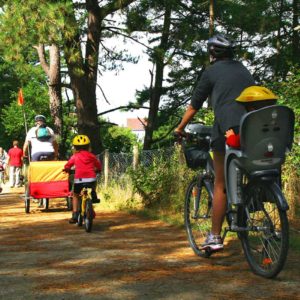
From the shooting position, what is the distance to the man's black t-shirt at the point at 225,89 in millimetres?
4637

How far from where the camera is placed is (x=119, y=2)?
15.8 meters

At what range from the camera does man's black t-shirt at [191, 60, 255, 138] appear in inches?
183

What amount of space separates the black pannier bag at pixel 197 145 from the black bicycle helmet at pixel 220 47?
0.70 m

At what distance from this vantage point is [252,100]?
4.36 meters

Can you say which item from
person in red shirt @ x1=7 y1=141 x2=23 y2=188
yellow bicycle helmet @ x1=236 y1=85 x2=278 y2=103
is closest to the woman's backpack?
yellow bicycle helmet @ x1=236 y1=85 x2=278 y2=103

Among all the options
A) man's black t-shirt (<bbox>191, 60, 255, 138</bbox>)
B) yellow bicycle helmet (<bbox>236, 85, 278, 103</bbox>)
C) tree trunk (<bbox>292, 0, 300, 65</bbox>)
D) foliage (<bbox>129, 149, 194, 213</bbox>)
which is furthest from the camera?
tree trunk (<bbox>292, 0, 300, 65</bbox>)

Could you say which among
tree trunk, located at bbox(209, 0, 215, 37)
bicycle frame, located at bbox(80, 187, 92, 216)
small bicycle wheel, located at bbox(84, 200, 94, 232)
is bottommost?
small bicycle wheel, located at bbox(84, 200, 94, 232)

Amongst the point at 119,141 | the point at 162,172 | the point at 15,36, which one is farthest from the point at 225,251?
the point at 119,141

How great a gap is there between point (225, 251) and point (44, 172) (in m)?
5.65

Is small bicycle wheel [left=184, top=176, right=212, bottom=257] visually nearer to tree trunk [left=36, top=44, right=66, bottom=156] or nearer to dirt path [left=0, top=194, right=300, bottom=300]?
dirt path [left=0, top=194, right=300, bottom=300]

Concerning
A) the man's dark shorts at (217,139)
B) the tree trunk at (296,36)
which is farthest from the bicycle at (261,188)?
the tree trunk at (296,36)

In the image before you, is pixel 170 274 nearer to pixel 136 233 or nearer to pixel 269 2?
pixel 136 233

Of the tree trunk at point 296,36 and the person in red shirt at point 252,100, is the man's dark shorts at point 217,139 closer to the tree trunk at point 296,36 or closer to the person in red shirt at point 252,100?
the person in red shirt at point 252,100

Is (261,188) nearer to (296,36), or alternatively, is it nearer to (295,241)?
(295,241)
